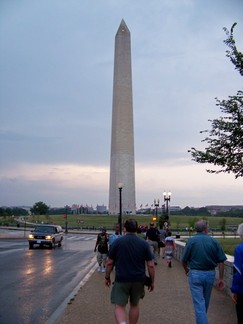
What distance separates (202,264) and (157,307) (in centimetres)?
299

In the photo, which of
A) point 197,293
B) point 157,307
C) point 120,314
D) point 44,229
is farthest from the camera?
point 44,229

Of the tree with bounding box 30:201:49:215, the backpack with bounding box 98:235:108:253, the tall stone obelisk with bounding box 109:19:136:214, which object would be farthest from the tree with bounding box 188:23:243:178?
the tree with bounding box 30:201:49:215

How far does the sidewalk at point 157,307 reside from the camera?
8.01m

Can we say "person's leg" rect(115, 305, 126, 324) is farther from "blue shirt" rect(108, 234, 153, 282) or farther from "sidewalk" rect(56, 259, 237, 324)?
"sidewalk" rect(56, 259, 237, 324)

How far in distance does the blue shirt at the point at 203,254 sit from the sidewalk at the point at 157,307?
169 cm

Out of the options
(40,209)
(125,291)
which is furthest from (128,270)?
(40,209)

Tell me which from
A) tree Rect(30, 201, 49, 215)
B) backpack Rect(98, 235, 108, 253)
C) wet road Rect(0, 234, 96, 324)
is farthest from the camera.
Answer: tree Rect(30, 201, 49, 215)

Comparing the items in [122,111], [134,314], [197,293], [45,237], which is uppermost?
[122,111]

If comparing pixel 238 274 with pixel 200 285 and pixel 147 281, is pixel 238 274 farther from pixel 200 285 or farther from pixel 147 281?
pixel 147 281

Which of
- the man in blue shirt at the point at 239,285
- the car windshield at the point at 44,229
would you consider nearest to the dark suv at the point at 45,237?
the car windshield at the point at 44,229

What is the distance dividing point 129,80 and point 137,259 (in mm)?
63377

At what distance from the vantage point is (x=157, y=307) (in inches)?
362

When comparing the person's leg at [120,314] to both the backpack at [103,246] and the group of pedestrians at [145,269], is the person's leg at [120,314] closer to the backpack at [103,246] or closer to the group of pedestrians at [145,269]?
the group of pedestrians at [145,269]

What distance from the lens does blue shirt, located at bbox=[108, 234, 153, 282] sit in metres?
6.08
